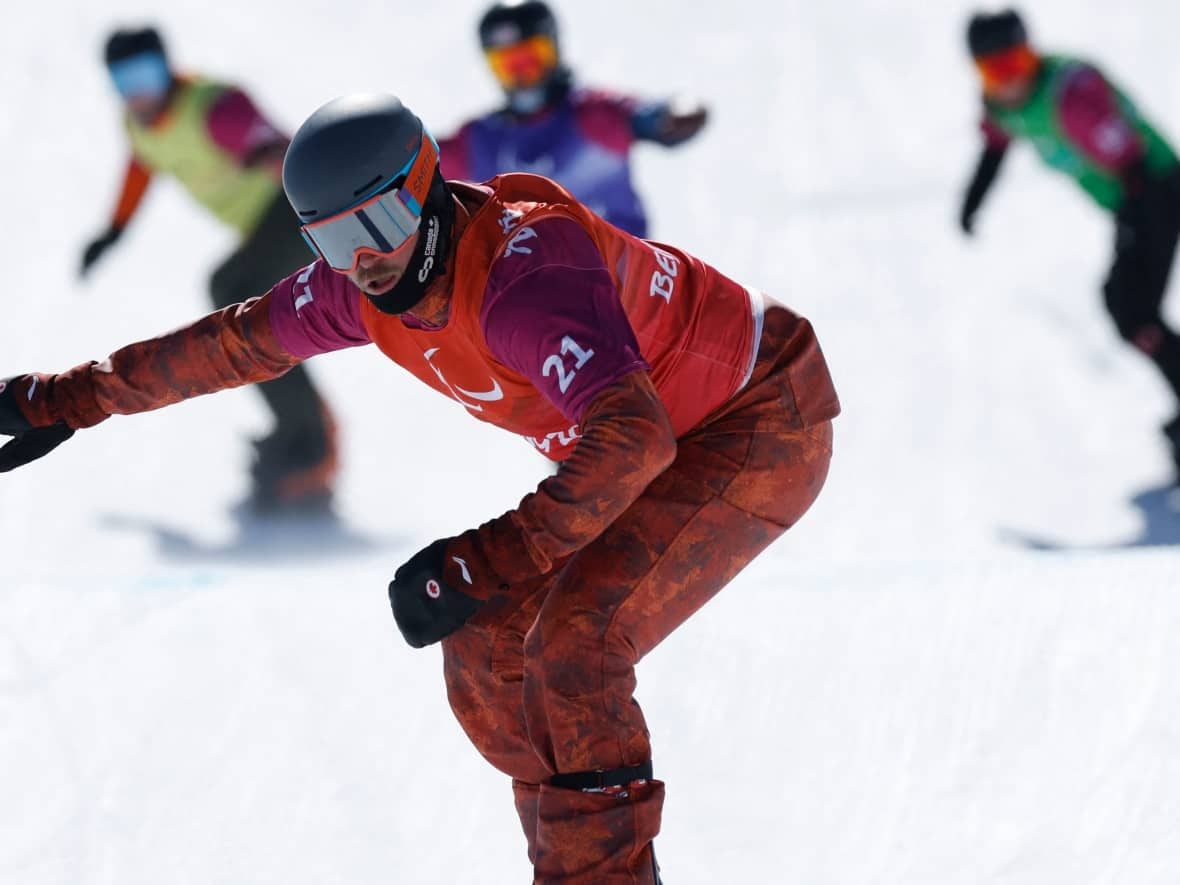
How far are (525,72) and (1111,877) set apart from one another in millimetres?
3961

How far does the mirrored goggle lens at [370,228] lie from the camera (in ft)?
8.84

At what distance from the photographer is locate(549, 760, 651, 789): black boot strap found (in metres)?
2.71

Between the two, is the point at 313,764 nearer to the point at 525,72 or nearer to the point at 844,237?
the point at 525,72

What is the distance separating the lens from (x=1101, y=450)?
7090 mm

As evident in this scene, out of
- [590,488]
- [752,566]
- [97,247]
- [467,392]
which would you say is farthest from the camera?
[97,247]

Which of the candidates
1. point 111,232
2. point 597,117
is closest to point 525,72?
point 597,117

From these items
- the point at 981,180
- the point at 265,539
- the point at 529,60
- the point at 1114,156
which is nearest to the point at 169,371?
the point at 529,60

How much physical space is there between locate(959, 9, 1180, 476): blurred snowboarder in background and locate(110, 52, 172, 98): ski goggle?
10.5 feet

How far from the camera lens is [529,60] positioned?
6.29m

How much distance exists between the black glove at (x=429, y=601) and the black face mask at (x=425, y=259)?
0.42m

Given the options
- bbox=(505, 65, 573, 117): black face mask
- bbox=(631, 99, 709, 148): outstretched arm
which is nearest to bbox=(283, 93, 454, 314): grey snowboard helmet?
bbox=(631, 99, 709, 148): outstretched arm

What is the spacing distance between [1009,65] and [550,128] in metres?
1.78

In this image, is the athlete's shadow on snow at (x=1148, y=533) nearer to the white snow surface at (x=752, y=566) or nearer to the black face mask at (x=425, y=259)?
the white snow surface at (x=752, y=566)

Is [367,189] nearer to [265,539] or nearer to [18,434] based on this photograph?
[18,434]
